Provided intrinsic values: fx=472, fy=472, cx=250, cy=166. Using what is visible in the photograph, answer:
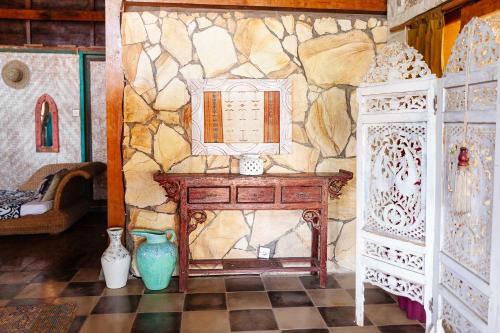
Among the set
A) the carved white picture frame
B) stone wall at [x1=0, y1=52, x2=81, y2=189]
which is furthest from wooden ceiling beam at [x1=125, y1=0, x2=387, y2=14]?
stone wall at [x1=0, y1=52, x2=81, y2=189]

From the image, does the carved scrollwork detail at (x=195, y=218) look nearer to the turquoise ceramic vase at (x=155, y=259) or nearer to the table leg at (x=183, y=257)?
the table leg at (x=183, y=257)

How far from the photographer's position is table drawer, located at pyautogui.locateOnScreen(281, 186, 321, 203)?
156 inches

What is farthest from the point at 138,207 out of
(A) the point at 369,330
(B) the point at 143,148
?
(A) the point at 369,330

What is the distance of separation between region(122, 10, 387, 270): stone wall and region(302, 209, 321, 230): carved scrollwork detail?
0.90ft

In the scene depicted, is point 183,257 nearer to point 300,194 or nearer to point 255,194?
point 255,194

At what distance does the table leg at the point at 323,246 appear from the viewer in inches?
157

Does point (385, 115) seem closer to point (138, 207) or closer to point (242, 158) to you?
point (242, 158)

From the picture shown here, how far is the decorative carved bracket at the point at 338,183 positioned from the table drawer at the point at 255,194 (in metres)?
0.53

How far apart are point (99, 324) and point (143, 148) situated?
5.12ft

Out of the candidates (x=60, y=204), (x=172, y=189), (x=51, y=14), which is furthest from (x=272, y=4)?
(x=51, y=14)

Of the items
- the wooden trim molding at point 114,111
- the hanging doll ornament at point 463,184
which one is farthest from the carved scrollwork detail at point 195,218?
the hanging doll ornament at point 463,184

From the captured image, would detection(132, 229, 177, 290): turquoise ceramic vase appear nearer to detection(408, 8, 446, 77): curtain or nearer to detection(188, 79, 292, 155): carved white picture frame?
detection(188, 79, 292, 155): carved white picture frame

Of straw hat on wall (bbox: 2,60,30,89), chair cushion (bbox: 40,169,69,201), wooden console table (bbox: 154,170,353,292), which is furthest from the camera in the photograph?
straw hat on wall (bbox: 2,60,30,89)

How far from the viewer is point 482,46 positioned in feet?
7.75
